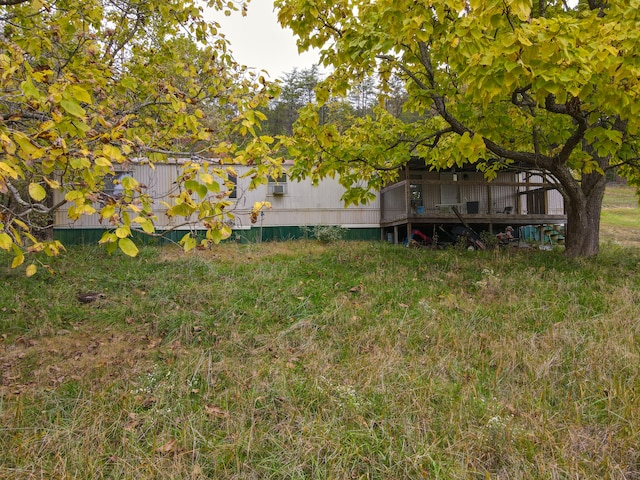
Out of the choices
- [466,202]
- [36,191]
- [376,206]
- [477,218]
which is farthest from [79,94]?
[376,206]

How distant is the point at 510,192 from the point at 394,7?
11238 mm

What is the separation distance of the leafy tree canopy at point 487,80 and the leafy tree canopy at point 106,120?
3.14ft

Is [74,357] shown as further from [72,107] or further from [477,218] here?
[477,218]

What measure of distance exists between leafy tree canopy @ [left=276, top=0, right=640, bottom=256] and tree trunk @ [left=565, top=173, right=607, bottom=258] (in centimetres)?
2

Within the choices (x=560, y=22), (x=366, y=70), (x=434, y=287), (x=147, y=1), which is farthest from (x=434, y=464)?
(x=147, y=1)

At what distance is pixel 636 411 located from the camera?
9.19 ft

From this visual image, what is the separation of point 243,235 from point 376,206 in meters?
4.91

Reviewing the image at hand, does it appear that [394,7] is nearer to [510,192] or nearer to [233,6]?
[233,6]

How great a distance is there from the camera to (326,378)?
11.6 feet

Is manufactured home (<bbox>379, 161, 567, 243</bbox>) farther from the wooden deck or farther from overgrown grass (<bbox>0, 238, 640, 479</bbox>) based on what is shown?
overgrown grass (<bbox>0, 238, 640, 479</bbox>)

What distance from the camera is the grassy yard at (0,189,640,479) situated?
2.50 m

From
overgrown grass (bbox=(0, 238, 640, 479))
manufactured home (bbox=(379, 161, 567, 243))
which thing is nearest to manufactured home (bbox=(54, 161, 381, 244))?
manufactured home (bbox=(379, 161, 567, 243))

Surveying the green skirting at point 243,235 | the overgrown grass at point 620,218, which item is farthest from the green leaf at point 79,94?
the overgrown grass at point 620,218

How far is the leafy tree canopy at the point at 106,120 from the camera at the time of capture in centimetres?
221
